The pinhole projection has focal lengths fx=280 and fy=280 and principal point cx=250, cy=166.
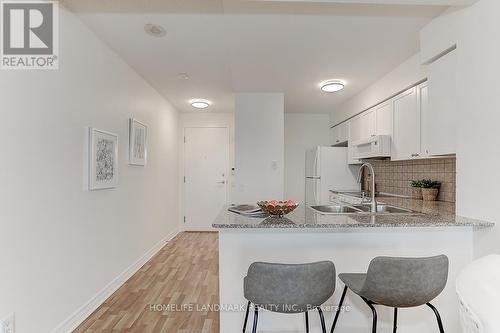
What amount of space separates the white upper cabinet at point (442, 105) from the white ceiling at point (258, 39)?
41cm

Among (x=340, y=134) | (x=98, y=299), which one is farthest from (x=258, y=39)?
(x=340, y=134)

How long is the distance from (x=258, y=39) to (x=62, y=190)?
198 cm

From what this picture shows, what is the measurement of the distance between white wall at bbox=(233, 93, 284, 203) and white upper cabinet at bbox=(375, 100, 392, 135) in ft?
4.22

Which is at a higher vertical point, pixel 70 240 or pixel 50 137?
pixel 50 137

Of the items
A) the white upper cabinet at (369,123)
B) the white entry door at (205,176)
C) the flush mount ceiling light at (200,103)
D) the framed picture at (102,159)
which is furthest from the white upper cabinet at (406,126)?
the white entry door at (205,176)

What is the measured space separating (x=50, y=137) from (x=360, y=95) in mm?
3734

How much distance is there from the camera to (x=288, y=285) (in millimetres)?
1304

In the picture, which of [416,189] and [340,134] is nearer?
[416,189]

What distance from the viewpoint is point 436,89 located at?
84.7 inches

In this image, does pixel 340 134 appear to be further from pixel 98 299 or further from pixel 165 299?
pixel 98 299

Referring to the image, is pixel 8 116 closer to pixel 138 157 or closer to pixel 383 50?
pixel 138 157

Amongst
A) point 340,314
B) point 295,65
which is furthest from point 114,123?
point 340,314

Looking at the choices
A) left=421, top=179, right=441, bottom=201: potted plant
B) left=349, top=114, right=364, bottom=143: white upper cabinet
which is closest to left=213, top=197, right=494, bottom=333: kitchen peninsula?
left=421, top=179, right=441, bottom=201: potted plant

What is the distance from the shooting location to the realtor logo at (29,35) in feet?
5.38
